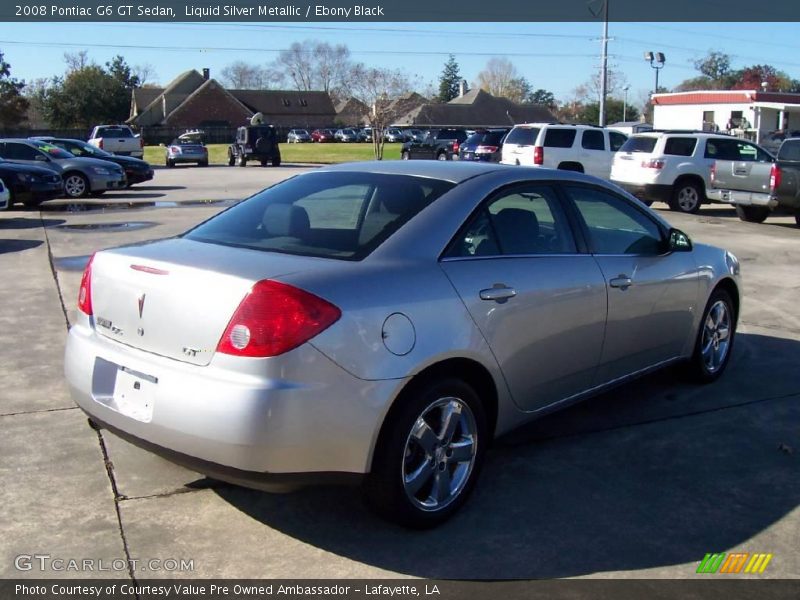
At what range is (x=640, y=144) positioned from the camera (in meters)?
18.9

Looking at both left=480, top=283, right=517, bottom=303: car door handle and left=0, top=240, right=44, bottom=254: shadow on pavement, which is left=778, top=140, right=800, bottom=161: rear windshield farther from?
left=480, top=283, right=517, bottom=303: car door handle

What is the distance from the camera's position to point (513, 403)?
425 centimetres

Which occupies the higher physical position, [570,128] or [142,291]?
[570,128]

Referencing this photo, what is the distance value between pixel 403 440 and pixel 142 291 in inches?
52.2

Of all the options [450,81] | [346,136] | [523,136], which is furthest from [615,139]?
[450,81]

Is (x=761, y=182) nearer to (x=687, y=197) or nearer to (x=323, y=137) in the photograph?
(x=687, y=197)

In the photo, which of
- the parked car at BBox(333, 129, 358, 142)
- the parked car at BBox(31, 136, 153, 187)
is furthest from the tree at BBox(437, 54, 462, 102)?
the parked car at BBox(31, 136, 153, 187)

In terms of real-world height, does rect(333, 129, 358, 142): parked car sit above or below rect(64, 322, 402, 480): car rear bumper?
above

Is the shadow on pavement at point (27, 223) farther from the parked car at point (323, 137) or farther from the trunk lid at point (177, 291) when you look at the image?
the parked car at point (323, 137)

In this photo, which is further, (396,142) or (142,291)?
(396,142)

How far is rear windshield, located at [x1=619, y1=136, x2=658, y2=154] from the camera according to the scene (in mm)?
18691

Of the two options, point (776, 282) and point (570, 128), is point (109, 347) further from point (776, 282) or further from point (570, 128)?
point (570, 128)
